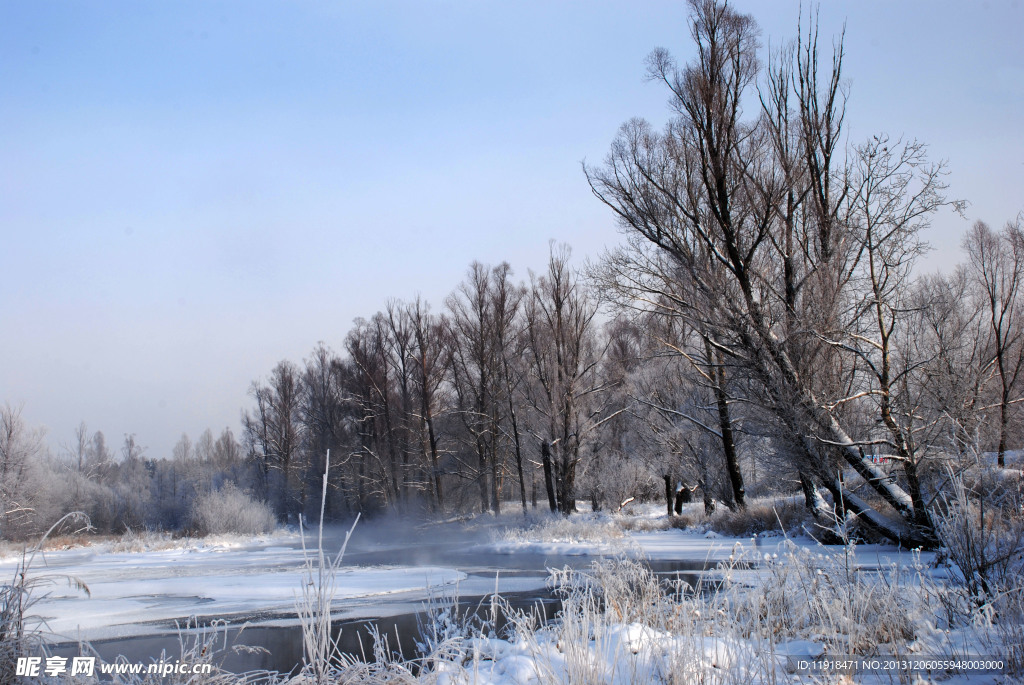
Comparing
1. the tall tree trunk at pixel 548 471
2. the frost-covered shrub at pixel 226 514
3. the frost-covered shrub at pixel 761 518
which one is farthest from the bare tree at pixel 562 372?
the frost-covered shrub at pixel 226 514

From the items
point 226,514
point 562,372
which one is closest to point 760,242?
point 562,372

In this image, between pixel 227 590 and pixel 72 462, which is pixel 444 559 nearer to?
pixel 227 590

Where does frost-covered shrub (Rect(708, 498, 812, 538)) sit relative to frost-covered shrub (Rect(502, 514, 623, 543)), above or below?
above

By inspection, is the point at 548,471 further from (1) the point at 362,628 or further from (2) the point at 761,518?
(1) the point at 362,628

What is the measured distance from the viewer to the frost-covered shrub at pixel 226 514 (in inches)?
1382

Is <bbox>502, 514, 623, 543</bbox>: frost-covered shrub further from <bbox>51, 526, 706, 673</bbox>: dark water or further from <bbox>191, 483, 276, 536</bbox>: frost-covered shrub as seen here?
<bbox>191, 483, 276, 536</bbox>: frost-covered shrub

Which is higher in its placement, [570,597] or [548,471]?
[570,597]

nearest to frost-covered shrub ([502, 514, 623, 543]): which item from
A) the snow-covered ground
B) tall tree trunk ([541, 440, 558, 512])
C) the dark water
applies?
the snow-covered ground

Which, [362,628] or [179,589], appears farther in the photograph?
[179,589]

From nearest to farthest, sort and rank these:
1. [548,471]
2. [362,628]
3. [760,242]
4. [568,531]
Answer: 1. [362,628]
2. [760,242]
3. [568,531]
4. [548,471]

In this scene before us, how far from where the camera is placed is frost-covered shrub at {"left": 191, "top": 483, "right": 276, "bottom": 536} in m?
35.1

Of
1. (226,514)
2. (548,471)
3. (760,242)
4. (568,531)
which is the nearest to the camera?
(760,242)

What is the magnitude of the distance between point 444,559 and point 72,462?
1697 inches

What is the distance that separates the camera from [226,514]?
116 ft
